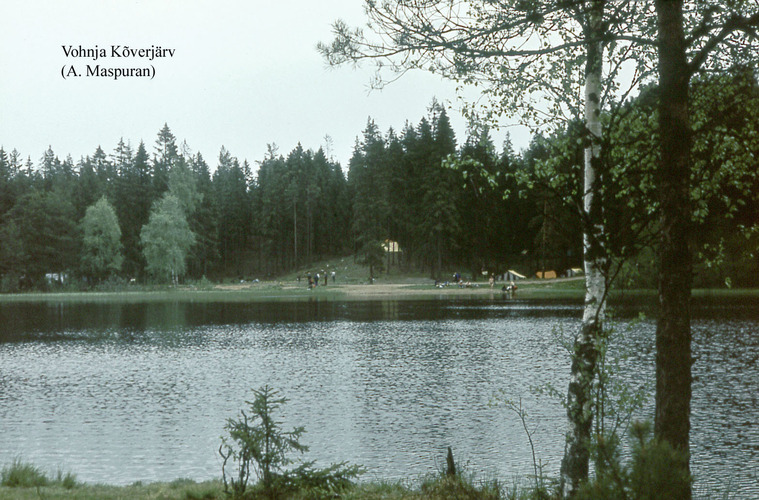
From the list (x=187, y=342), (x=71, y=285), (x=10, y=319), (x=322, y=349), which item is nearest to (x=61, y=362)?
(x=187, y=342)

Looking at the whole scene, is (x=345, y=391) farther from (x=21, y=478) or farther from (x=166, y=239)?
(x=166, y=239)

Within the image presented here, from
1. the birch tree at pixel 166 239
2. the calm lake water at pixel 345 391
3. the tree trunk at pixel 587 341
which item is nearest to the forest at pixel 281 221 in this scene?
the birch tree at pixel 166 239

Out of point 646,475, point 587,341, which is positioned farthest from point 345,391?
point 646,475

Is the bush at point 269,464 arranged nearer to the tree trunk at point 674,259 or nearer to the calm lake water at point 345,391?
the calm lake water at point 345,391

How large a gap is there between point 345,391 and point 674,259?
15718 millimetres

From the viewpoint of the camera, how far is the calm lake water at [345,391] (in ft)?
43.3

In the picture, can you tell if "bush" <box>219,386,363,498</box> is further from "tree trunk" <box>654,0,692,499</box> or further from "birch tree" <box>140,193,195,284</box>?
"birch tree" <box>140,193,195,284</box>

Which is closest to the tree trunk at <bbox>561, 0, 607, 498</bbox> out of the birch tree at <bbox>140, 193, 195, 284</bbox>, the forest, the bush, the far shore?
the bush

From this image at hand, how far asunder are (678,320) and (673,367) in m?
0.39

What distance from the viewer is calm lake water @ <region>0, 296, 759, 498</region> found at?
13.2 m

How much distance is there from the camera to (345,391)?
2025cm

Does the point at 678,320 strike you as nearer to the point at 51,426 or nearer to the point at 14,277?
the point at 51,426

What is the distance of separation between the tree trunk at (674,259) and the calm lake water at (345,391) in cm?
239

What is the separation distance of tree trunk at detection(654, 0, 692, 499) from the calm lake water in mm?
2387
